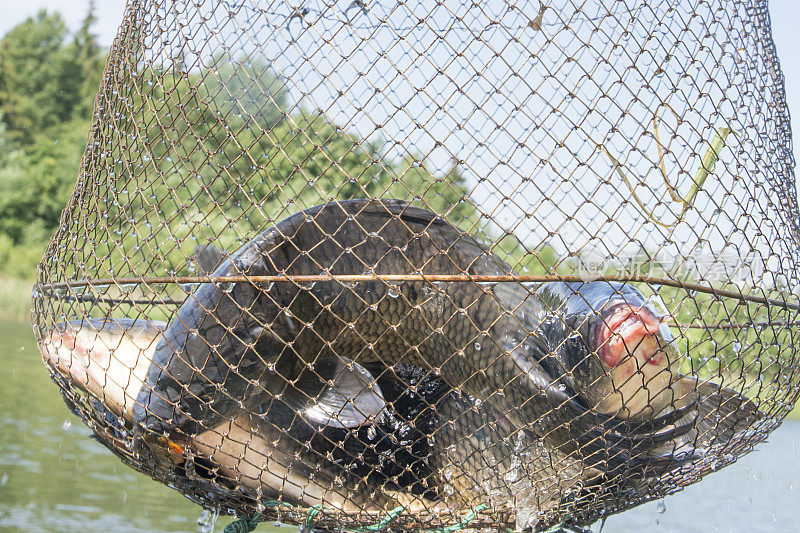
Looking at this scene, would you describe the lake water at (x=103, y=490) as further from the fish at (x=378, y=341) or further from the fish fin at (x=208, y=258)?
the fish fin at (x=208, y=258)

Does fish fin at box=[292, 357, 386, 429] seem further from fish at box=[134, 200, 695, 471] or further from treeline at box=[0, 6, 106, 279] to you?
treeline at box=[0, 6, 106, 279]

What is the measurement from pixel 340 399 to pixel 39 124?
3235 cm

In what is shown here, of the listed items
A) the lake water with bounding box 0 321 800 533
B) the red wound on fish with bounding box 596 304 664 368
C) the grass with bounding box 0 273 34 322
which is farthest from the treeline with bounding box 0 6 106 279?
the red wound on fish with bounding box 596 304 664 368

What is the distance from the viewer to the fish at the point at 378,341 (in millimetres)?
2139

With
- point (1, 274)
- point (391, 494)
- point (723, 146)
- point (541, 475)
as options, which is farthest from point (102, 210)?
point (1, 274)

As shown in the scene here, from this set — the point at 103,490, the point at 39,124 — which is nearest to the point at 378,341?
the point at 103,490

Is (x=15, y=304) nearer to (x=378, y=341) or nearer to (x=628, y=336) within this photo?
(x=378, y=341)

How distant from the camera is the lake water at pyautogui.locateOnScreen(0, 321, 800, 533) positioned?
884 centimetres

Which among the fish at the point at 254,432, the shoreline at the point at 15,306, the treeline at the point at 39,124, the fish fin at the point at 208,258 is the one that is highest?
the treeline at the point at 39,124

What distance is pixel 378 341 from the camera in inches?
91.5

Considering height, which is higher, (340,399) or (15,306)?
(15,306)

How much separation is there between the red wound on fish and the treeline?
881 inches

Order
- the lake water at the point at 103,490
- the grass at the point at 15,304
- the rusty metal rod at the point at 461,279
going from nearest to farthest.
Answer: the rusty metal rod at the point at 461,279
the lake water at the point at 103,490
the grass at the point at 15,304

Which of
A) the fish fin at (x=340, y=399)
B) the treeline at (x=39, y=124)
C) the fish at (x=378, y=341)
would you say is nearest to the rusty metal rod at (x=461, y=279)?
the fish at (x=378, y=341)
